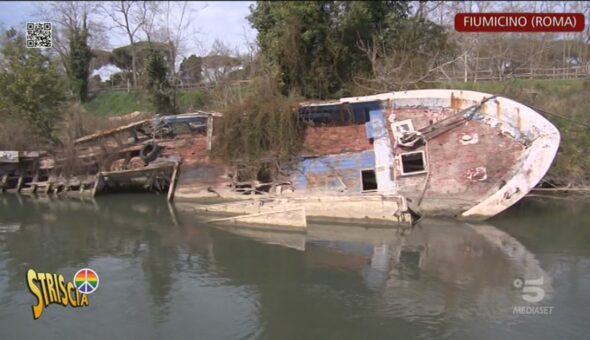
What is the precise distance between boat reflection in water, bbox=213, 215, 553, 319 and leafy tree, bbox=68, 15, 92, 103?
24399 mm

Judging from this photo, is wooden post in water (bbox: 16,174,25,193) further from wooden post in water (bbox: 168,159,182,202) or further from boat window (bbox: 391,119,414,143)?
boat window (bbox: 391,119,414,143)

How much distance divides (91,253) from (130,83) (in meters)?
35.6

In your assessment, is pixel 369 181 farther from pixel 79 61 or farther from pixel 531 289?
pixel 79 61

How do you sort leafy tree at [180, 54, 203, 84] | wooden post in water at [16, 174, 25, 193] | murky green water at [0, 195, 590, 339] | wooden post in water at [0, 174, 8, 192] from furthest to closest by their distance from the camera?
leafy tree at [180, 54, 203, 84], wooden post in water at [0, 174, 8, 192], wooden post in water at [16, 174, 25, 193], murky green water at [0, 195, 590, 339]

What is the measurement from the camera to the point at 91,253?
11.4m

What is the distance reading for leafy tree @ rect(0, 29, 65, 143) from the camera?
20.4 metres

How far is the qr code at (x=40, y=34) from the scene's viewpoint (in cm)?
1445

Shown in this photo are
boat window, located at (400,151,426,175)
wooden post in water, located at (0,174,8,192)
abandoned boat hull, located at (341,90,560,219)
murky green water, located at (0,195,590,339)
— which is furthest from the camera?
wooden post in water, located at (0,174,8,192)

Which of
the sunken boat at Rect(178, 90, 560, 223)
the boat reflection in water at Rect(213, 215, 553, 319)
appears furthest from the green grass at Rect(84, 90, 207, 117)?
the boat reflection in water at Rect(213, 215, 553, 319)

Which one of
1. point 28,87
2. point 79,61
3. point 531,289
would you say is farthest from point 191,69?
point 531,289

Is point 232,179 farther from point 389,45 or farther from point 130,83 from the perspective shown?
point 130,83

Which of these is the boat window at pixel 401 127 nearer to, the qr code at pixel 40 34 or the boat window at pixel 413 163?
the boat window at pixel 413 163

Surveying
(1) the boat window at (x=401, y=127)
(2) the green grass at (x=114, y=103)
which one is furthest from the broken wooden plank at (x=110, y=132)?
(2) the green grass at (x=114, y=103)

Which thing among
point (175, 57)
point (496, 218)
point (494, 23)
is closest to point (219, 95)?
point (494, 23)
